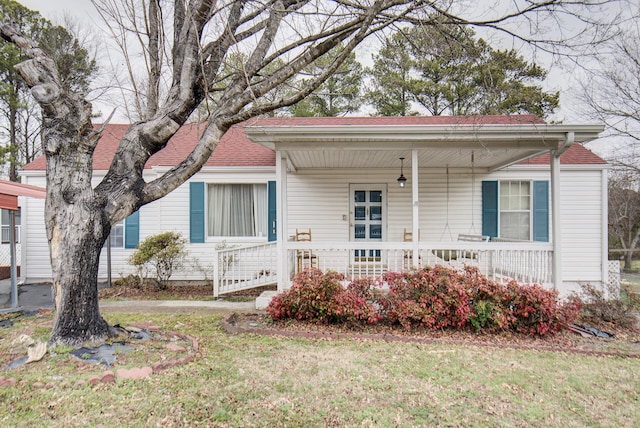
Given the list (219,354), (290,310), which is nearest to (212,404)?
(219,354)

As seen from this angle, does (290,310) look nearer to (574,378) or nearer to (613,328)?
(574,378)

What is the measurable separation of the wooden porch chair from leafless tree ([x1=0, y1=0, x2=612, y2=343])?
10.1ft

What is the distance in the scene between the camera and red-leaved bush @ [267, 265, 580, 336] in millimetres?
5141

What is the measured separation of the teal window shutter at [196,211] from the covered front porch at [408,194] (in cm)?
183

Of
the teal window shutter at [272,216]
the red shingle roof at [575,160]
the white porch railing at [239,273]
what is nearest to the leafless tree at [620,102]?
the red shingle roof at [575,160]

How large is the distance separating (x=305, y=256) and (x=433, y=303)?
133 inches

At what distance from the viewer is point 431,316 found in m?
5.14

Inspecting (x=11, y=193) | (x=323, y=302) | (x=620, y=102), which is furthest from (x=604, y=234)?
(x=11, y=193)

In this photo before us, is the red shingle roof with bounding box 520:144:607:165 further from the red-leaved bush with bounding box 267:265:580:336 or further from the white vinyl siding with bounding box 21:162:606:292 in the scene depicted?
the red-leaved bush with bounding box 267:265:580:336

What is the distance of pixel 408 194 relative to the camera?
917 centimetres

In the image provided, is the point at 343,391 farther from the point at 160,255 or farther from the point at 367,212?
the point at 367,212

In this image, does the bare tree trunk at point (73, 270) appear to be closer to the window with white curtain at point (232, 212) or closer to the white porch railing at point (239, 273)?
the white porch railing at point (239, 273)

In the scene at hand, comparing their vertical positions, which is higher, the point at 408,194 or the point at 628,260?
the point at 408,194

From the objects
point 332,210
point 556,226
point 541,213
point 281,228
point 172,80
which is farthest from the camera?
point 332,210
